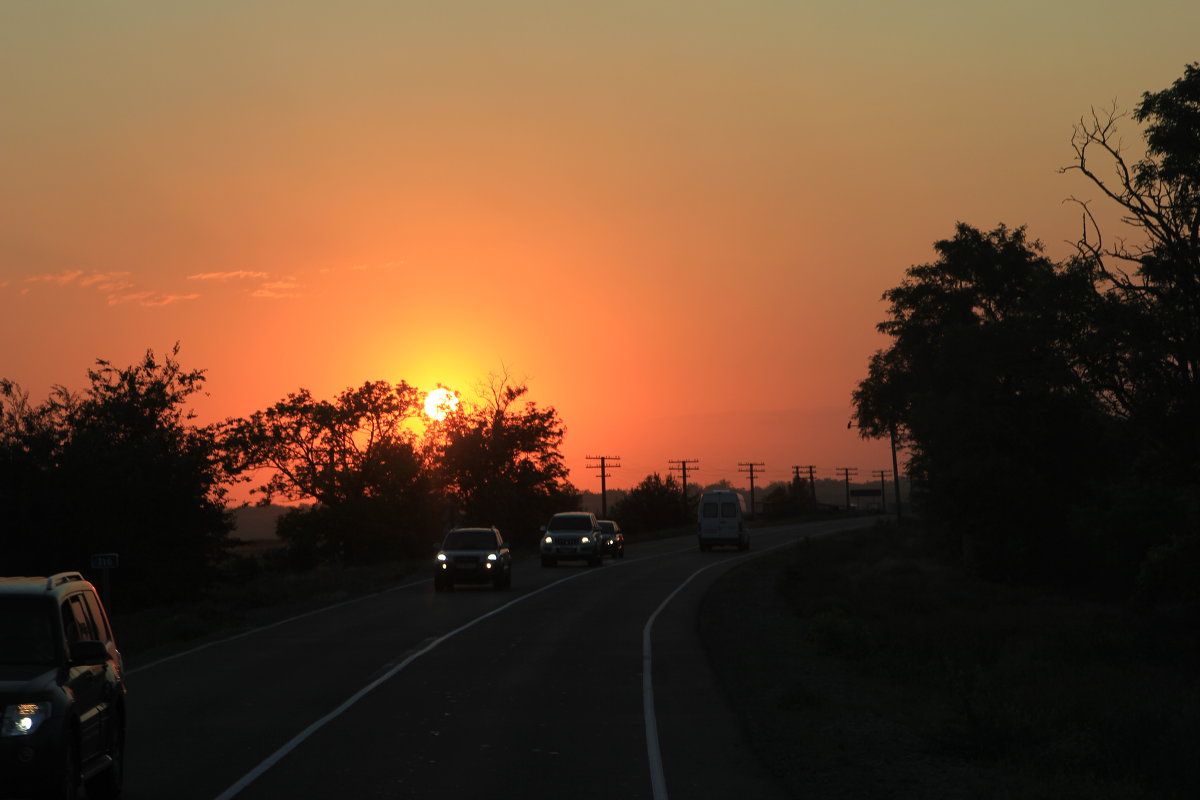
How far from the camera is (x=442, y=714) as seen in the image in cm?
1553

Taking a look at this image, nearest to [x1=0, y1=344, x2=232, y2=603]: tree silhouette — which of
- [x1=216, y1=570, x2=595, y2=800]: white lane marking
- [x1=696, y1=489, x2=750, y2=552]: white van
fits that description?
[x1=216, y1=570, x2=595, y2=800]: white lane marking

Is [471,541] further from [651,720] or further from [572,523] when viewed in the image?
[651,720]

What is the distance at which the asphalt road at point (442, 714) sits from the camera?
11.3 m

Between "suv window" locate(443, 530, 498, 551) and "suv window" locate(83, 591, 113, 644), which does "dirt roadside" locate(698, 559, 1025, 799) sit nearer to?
"suv window" locate(83, 591, 113, 644)

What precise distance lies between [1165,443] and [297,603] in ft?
78.0

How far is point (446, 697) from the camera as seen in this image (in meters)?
17.1

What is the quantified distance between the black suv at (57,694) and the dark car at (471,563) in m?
28.7

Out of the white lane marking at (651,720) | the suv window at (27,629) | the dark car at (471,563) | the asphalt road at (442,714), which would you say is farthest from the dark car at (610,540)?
the suv window at (27,629)

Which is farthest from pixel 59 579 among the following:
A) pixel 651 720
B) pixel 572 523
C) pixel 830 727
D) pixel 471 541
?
pixel 572 523

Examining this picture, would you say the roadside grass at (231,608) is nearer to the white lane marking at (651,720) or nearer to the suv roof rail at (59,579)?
the white lane marking at (651,720)

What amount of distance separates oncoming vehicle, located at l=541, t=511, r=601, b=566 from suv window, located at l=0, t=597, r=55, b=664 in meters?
44.8

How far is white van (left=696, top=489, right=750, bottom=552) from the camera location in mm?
66875

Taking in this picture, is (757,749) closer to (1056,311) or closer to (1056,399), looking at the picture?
(1056,311)

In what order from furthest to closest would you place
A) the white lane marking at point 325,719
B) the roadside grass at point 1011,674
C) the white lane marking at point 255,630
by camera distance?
the white lane marking at point 255,630 → the roadside grass at point 1011,674 → the white lane marking at point 325,719
